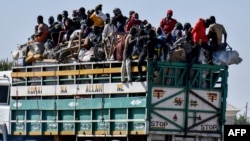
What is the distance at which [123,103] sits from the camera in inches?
968

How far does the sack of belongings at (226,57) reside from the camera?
82.7 ft

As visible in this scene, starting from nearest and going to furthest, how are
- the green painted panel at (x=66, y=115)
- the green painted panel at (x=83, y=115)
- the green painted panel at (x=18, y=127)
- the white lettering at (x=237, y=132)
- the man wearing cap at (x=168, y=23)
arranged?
the white lettering at (x=237, y=132) → the green painted panel at (x=83, y=115) → the green painted panel at (x=66, y=115) → the man wearing cap at (x=168, y=23) → the green painted panel at (x=18, y=127)

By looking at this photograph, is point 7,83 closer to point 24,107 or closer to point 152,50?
point 24,107

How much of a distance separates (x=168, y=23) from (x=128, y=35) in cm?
206

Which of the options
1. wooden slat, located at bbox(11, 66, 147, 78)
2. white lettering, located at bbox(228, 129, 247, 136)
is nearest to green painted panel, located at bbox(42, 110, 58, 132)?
wooden slat, located at bbox(11, 66, 147, 78)

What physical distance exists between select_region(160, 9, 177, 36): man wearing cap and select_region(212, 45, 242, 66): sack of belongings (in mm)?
1590

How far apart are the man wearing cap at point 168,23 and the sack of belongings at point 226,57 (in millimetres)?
1590

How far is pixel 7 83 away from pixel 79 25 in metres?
2.34

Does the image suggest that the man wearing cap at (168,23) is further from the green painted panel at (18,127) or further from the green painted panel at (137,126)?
the green painted panel at (18,127)

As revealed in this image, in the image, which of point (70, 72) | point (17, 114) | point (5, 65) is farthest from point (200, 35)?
point (5, 65)

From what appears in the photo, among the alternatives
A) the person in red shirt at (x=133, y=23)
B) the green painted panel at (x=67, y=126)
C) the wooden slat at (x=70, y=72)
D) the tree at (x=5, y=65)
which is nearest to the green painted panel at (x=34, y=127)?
the green painted panel at (x=67, y=126)

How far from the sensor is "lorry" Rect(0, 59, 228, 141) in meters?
24.2

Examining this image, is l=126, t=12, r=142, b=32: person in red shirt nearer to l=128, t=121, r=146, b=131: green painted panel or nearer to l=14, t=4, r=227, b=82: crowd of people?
l=14, t=4, r=227, b=82: crowd of people

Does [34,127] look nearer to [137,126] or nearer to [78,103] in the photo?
[78,103]
